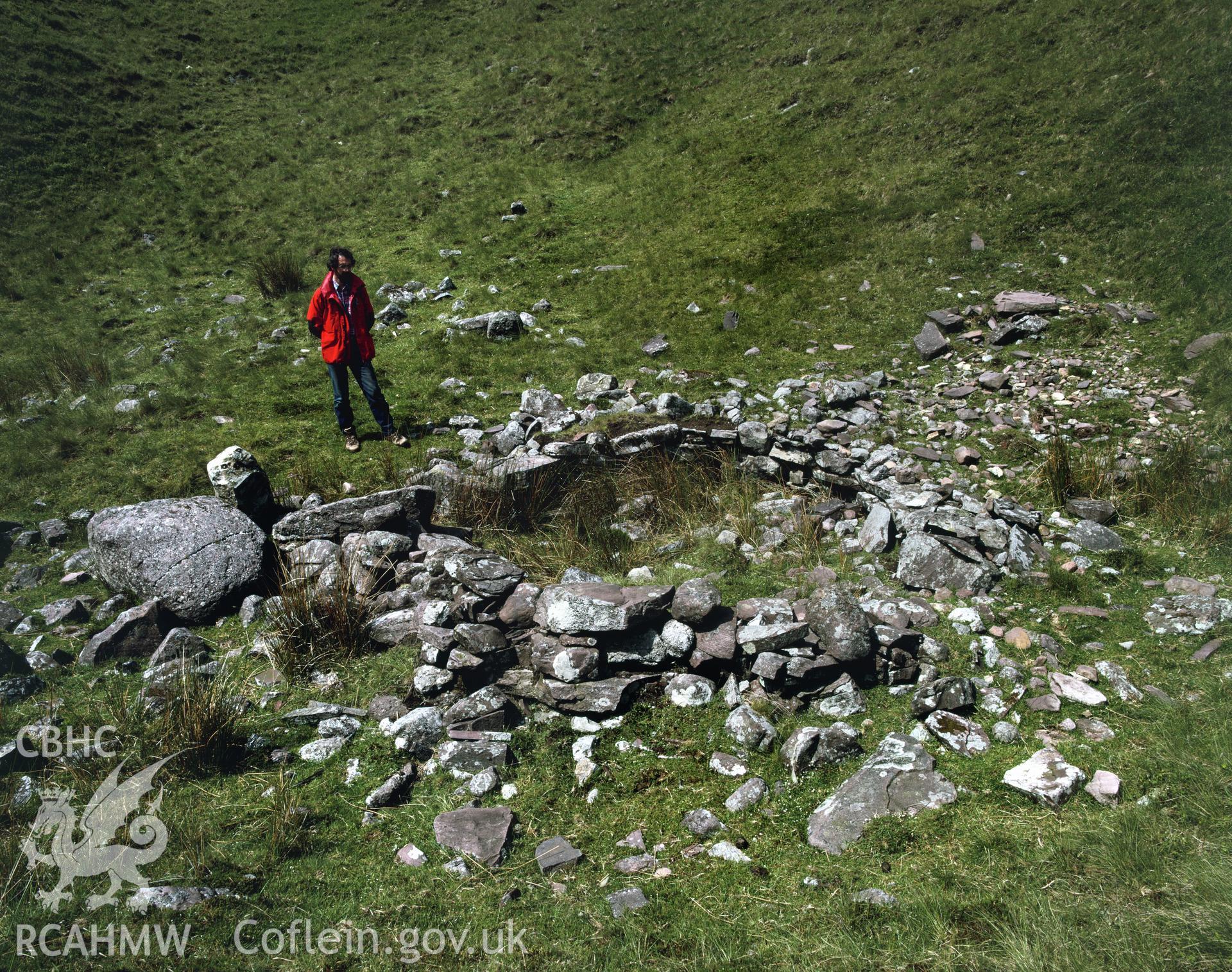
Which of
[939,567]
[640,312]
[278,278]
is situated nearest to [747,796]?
[939,567]

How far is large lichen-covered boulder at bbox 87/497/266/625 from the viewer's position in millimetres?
6621

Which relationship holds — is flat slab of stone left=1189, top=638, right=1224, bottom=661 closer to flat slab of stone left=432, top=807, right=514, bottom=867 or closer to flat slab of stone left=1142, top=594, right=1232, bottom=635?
flat slab of stone left=1142, top=594, right=1232, bottom=635

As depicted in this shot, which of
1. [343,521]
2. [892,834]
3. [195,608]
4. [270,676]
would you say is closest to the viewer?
[892,834]

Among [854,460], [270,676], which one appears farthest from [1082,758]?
[270,676]

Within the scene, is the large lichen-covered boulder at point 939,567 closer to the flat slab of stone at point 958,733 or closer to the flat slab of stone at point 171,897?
the flat slab of stone at point 958,733

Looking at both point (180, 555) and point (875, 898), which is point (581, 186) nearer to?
point (180, 555)

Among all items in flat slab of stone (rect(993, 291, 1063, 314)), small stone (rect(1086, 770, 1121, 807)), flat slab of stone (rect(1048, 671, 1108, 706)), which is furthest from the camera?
flat slab of stone (rect(993, 291, 1063, 314))

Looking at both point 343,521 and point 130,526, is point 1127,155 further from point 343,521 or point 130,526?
point 130,526

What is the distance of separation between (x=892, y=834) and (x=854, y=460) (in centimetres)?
538

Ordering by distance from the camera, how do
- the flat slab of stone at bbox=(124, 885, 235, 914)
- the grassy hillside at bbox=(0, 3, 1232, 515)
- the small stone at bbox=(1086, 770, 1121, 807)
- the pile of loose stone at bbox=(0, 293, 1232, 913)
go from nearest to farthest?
the flat slab of stone at bbox=(124, 885, 235, 914)
the small stone at bbox=(1086, 770, 1121, 807)
the pile of loose stone at bbox=(0, 293, 1232, 913)
the grassy hillside at bbox=(0, 3, 1232, 515)

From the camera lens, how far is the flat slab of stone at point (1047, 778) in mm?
4008

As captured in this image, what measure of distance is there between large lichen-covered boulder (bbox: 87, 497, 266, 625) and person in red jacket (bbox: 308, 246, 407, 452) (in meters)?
2.94

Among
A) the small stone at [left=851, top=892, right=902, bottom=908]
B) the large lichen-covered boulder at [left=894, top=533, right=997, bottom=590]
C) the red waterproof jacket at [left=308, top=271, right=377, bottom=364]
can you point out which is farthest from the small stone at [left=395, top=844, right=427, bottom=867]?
the red waterproof jacket at [left=308, top=271, right=377, bottom=364]

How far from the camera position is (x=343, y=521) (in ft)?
24.5
